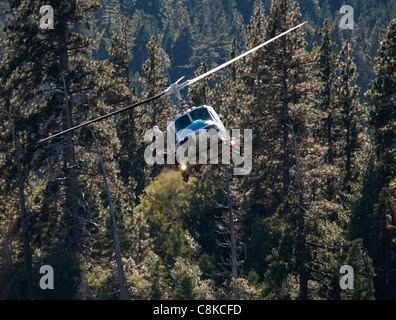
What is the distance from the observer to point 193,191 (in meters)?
42.5

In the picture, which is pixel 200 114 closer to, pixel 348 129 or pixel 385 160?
pixel 385 160

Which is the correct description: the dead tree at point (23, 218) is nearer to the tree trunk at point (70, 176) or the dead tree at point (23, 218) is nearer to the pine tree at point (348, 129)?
the tree trunk at point (70, 176)

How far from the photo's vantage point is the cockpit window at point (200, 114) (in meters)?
26.8

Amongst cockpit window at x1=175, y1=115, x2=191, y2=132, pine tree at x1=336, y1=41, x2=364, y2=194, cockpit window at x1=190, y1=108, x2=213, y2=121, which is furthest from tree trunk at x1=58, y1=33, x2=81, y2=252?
pine tree at x1=336, y1=41, x2=364, y2=194

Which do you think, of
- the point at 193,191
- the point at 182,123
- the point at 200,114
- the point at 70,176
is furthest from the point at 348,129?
the point at 182,123

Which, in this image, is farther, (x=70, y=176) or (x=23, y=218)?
(x=70, y=176)

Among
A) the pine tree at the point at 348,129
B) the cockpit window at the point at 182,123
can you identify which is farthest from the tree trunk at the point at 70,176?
the pine tree at the point at 348,129

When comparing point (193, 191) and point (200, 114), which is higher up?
point (200, 114)

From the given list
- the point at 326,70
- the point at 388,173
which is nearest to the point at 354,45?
the point at 326,70

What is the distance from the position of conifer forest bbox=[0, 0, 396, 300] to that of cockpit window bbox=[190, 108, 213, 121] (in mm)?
Answer: 2568

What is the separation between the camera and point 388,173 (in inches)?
1403

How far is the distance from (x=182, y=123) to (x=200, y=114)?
0.89 m

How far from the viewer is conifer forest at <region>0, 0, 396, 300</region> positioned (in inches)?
1350

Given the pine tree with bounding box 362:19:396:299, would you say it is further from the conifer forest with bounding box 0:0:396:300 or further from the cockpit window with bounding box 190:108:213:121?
the cockpit window with bounding box 190:108:213:121
